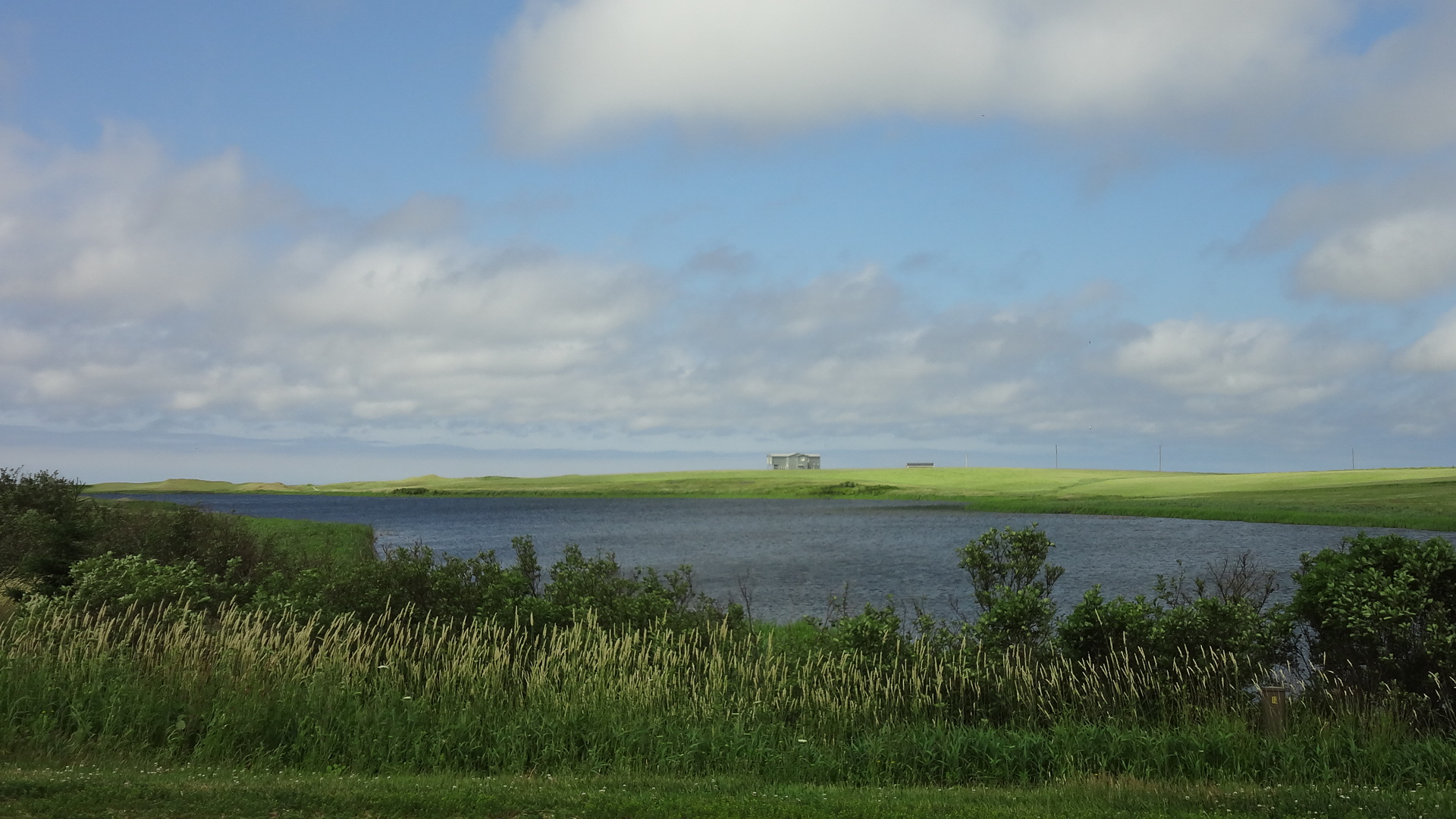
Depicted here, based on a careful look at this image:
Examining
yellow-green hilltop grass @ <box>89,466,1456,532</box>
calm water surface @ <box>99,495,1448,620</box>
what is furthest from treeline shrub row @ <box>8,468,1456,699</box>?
yellow-green hilltop grass @ <box>89,466,1456,532</box>

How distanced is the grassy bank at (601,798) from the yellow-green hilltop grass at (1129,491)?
212 feet

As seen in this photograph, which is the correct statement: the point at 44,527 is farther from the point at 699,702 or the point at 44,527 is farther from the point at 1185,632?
the point at 1185,632

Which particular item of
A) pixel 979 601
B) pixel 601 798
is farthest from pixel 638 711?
pixel 979 601

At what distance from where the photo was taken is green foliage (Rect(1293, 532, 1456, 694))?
12422 millimetres

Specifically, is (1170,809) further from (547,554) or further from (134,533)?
(547,554)

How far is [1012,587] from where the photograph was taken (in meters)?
17.7

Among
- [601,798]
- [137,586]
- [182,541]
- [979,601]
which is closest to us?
[601,798]

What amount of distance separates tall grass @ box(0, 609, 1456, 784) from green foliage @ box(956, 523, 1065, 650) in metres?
0.77

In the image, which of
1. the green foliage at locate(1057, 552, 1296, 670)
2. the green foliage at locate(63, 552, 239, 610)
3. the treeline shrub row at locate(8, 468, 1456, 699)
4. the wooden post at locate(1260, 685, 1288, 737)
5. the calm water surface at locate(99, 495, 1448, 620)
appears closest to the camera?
the wooden post at locate(1260, 685, 1288, 737)

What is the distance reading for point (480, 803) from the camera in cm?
888

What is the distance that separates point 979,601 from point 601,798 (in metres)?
9.39

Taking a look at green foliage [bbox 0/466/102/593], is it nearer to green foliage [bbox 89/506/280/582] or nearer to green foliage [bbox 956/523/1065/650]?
green foliage [bbox 89/506/280/582]

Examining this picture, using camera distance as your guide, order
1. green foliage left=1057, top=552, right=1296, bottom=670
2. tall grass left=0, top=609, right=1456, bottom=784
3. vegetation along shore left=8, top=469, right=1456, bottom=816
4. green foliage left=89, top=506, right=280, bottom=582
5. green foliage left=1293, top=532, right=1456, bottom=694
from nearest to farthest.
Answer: vegetation along shore left=8, top=469, right=1456, bottom=816
tall grass left=0, top=609, right=1456, bottom=784
green foliage left=1293, top=532, right=1456, bottom=694
green foliage left=1057, top=552, right=1296, bottom=670
green foliage left=89, top=506, right=280, bottom=582

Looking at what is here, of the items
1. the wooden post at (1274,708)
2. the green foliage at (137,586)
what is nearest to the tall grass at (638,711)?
the wooden post at (1274,708)
